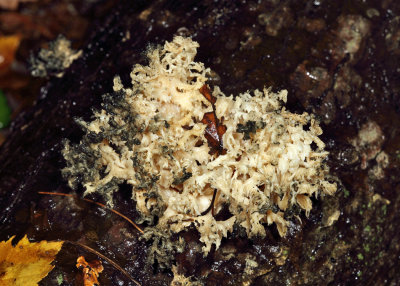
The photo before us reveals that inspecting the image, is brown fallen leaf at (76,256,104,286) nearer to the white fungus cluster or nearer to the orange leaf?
the white fungus cluster

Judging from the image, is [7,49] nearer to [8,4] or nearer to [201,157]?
[8,4]

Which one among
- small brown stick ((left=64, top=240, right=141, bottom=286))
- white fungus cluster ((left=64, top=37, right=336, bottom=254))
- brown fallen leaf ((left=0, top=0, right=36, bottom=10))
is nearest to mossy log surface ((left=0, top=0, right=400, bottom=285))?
small brown stick ((left=64, top=240, right=141, bottom=286))

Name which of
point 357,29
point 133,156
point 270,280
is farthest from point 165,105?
point 357,29

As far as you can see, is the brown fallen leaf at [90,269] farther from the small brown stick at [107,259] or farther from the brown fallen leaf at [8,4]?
the brown fallen leaf at [8,4]

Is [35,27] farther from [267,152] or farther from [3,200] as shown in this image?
[267,152]

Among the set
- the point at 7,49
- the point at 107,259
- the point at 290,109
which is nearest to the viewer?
the point at 107,259

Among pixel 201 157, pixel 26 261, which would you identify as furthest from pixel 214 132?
pixel 26 261
